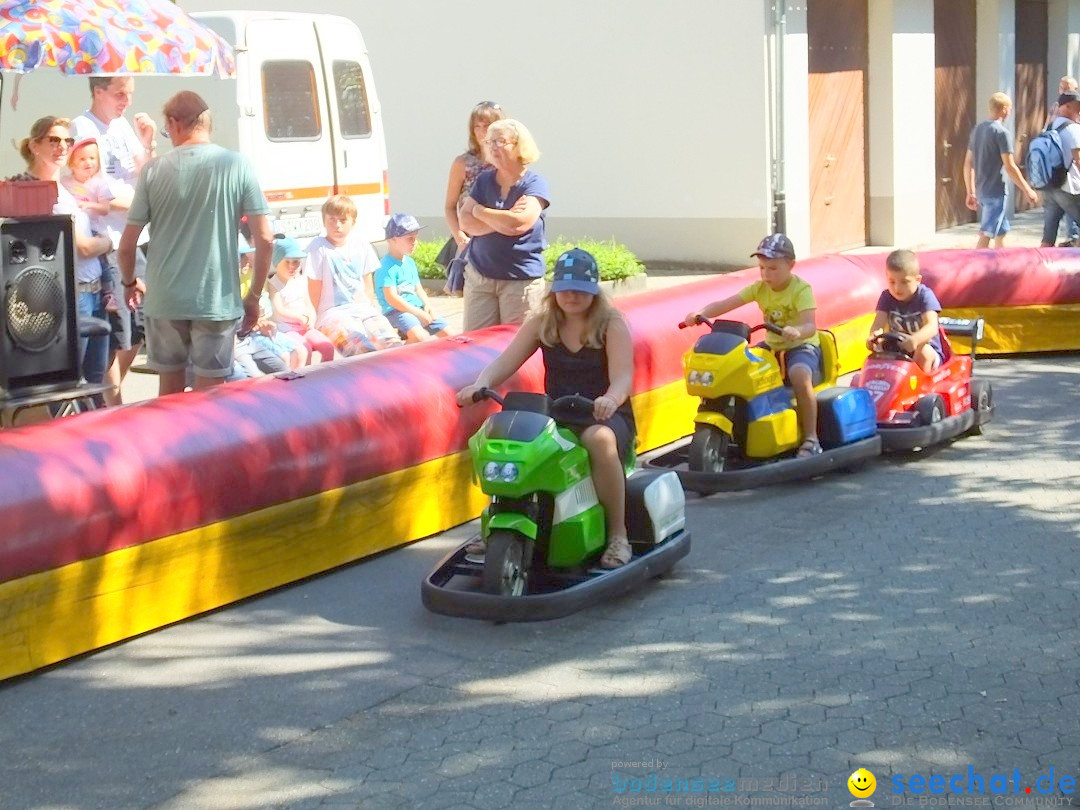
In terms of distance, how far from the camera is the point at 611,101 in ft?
60.9

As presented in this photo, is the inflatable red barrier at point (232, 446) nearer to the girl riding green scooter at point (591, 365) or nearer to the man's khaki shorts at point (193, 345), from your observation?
the man's khaki shorts at point (193, 345)

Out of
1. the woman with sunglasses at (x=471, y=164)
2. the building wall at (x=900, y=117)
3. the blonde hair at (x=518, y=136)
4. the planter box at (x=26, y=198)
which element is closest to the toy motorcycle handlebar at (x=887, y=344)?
the blonde hair at (x=518, y=136)

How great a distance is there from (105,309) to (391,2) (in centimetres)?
1162

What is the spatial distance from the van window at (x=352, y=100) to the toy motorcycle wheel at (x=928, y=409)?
298 inches

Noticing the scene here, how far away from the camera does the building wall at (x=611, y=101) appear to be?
58.3 feet

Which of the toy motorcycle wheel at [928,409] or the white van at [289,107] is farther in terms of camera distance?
the white van at [289,107]

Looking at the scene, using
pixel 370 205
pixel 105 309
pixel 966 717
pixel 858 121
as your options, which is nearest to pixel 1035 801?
pixel 966 717

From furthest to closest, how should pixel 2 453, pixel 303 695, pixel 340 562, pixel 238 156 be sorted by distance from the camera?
pixel 238 156
pixel 340 562
pixel 2 453
pixel 303 695

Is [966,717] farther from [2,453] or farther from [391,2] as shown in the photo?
[391,2]

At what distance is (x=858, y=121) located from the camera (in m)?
19.9

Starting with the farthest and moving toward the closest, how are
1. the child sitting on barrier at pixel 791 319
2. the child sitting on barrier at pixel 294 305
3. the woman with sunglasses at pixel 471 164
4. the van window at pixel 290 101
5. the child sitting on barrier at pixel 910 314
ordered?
the van window at pixel 290 101 < the child sitting on barrier at pixel 294 305 < the woman with sunglasses at pixel 471 164 < the child sitting on barrier at pixel 910 314 < the child sitting on barrier at pixel 791 319

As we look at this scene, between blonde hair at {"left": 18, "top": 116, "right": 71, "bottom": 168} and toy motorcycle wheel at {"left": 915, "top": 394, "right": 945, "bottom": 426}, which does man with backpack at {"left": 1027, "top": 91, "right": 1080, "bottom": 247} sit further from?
blonde hair at {"left": 18, "top": 116, "right": 71, "bottom": 168}

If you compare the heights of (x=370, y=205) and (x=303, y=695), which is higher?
(x=370, y=205)

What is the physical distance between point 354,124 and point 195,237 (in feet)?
23.8
